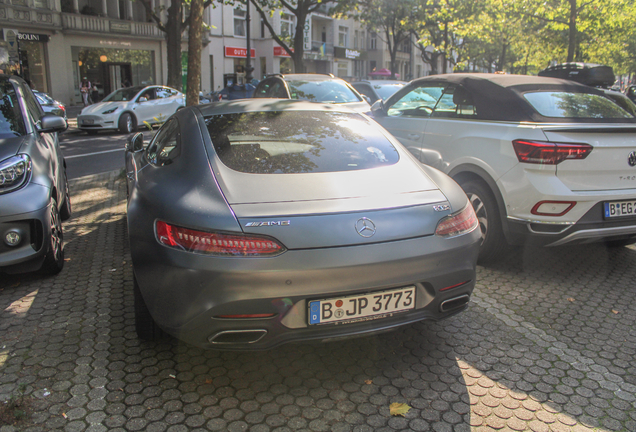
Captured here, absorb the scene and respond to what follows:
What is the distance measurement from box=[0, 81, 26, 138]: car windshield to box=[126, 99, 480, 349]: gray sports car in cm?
218

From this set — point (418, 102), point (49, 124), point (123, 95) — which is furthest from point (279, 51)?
point (49, 124)

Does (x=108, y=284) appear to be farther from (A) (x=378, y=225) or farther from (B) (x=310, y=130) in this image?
(A) (x=378, y=225)

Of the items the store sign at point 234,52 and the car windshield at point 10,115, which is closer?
the car windshield at point 10,115

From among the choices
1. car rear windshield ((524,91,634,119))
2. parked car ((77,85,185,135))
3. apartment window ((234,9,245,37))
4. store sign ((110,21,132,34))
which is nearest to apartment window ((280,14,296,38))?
apartment window ((234,9,245,37))

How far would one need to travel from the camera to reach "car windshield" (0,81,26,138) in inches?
184

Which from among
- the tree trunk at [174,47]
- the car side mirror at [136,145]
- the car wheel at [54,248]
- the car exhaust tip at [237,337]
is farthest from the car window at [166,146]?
the tree trunk at [174,47]

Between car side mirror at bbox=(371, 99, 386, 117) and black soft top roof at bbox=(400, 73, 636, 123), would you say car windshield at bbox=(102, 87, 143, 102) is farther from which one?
black soft top roof at bbox=(400, 73, 636, 123)

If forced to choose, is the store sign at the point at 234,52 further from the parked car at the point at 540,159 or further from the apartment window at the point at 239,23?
the parked car at the point at 540,159

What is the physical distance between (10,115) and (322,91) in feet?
19.2

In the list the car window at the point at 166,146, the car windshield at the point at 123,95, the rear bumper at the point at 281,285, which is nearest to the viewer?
the rear bumper at the point at 281,285

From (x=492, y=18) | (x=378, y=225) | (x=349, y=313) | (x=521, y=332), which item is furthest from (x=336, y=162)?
(x=492, y=18)

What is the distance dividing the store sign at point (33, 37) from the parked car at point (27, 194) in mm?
26924

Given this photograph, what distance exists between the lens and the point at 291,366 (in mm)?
3094

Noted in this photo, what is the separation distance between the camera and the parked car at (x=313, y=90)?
9.50 meters
